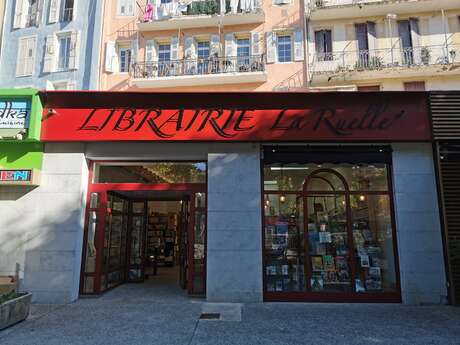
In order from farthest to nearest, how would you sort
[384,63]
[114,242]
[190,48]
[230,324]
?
[190,48] < [384,63] < [114,242] < [230,324]

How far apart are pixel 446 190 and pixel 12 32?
2073cm

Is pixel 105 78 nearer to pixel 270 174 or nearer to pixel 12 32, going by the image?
pixel 12 32

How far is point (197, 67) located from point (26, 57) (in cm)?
876

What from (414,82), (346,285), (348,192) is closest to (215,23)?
(414,82)

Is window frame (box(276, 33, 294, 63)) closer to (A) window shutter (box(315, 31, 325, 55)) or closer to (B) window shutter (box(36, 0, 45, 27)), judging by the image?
(A) window shutter (box(315, 31, 325, 55))

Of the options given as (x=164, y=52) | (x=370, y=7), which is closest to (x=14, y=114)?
(x=164, y=52)

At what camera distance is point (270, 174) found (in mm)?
8617

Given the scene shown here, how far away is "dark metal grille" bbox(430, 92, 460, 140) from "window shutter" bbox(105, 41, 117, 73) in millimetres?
13988

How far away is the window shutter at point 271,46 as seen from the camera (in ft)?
54.0

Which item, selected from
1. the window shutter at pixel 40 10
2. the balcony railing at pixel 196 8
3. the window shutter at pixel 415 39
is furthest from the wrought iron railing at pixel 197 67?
the window shutter at pixel 415 39

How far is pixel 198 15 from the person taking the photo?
1708 centimetres

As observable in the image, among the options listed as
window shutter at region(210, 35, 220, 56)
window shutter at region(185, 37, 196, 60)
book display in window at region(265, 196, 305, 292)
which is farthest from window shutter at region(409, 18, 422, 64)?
book display in window at region(265, 196, 305, 292)

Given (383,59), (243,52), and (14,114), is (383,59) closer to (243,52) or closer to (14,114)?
(243,52)

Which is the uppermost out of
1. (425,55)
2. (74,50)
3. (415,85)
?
(74,50)
